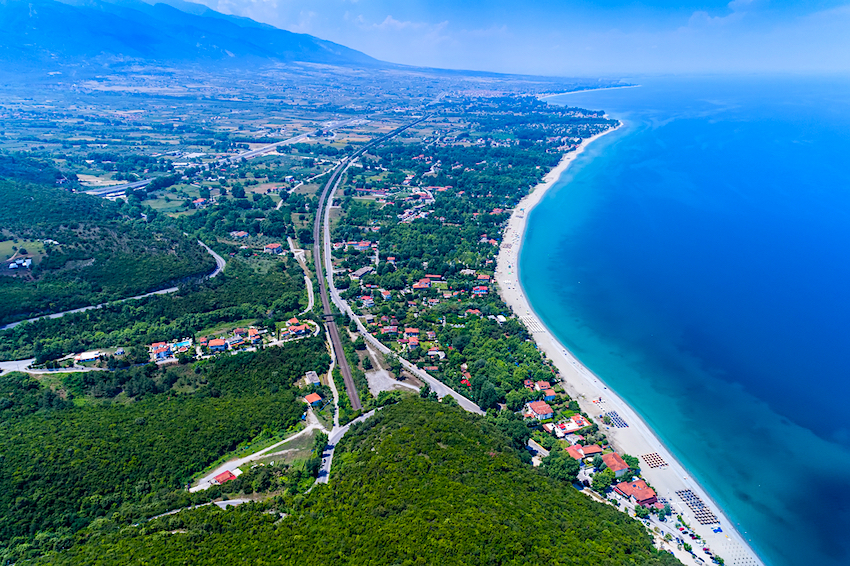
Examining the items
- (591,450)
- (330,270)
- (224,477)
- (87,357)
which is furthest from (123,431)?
(330,270)

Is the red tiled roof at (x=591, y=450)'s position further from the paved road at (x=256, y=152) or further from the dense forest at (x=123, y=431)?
the paved road at (x=256, y=152)

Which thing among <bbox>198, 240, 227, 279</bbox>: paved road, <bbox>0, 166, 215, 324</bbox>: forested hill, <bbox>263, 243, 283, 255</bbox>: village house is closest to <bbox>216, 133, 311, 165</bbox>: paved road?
<bbox>0, 166, 215, 324</bbox>: forested hill

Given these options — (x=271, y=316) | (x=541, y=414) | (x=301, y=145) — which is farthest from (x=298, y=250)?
(x=301, y=145)

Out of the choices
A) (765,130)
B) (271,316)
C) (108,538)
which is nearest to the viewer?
(108,538)

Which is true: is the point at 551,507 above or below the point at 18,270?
below

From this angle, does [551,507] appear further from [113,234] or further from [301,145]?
[301,145]
